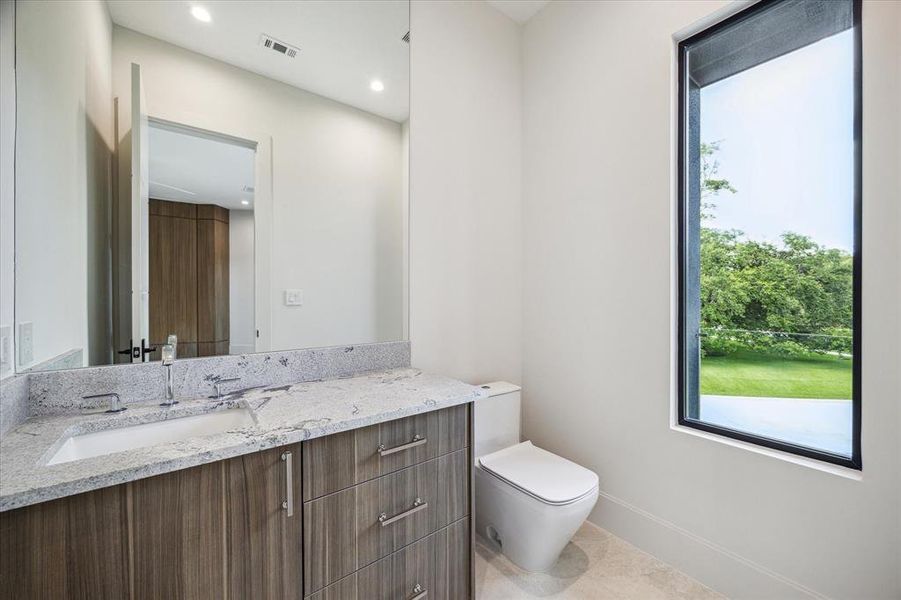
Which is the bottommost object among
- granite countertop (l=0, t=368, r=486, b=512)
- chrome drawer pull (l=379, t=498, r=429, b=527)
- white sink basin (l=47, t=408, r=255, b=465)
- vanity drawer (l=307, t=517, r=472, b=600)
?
vanity drawer (l=307, t=517, r=472, b=600)

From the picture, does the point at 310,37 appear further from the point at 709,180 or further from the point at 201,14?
the point at 709,180

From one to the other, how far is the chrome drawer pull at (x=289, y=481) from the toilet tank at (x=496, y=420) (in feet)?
3.48

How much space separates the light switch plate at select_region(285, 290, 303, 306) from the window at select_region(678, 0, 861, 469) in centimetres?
172

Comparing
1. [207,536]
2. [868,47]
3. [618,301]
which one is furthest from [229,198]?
[868,47]

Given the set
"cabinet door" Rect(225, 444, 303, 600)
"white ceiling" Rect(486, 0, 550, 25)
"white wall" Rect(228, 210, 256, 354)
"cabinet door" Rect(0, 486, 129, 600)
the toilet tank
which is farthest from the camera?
"white ceiling" Rect(486, 0, 550, 25)

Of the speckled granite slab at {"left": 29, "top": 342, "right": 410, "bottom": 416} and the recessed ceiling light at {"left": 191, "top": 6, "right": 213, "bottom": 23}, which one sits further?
the recessed ceiling light at {"left": 191, "top": 6, "right": 213, "bottom": 23}

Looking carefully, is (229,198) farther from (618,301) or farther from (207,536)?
(618,301)

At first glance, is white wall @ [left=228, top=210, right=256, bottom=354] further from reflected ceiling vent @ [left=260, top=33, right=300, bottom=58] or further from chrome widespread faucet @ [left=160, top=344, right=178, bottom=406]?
reflected ceiling vent @ [left=260, top=33, right=300, bottom=58]

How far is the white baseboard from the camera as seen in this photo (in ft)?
4.90

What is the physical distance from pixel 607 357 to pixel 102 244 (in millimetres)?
2195

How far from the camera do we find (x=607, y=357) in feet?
6.72

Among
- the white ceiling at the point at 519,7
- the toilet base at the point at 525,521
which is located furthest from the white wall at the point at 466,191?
the toilet base at the point at 525,521

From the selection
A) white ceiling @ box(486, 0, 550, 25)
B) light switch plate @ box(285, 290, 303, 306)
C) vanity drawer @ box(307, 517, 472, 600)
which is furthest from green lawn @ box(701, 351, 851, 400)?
white ceiling @ box(486, 0, 550, 25)

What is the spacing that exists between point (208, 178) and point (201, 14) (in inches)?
24.6
